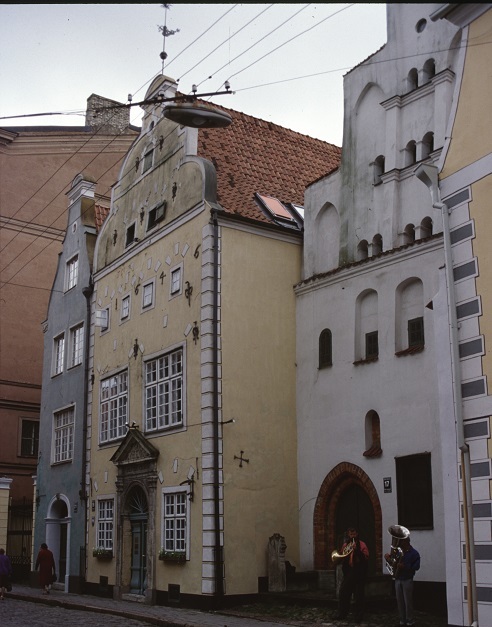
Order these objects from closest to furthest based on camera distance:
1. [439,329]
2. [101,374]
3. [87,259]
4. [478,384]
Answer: [478,384] < [439,329] < [101,374] < [87,259]

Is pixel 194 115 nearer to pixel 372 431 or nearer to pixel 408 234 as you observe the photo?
pixel 408 234

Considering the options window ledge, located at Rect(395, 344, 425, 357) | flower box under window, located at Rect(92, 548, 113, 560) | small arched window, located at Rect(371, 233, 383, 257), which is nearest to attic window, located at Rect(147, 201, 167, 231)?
small arched window, located at Rect(371, 233, 383, 257)

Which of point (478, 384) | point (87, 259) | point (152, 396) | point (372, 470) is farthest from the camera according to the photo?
point (87, 259)

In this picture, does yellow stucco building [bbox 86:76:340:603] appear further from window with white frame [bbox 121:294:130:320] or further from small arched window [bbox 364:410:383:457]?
small arched window [bbox 364:410:383:457]

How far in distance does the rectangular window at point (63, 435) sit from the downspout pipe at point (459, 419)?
57.4 feet

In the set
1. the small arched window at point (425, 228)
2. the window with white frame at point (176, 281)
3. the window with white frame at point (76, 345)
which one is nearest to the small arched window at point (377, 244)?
the small arched window at point (425, 228)

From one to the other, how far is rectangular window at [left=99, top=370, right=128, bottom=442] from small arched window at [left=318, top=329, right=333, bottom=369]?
21.0ft

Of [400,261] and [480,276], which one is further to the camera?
[400,261]

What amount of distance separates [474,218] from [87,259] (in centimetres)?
1749

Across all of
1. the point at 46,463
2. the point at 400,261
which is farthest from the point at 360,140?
the point at 46,463

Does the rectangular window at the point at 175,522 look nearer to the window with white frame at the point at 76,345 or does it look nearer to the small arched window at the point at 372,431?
the small arched window at the point at 372,431

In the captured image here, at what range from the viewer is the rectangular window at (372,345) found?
2019 centimetres

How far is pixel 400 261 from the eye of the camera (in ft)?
64.5

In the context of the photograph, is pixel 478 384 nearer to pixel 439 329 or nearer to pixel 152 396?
pixel 439 329
